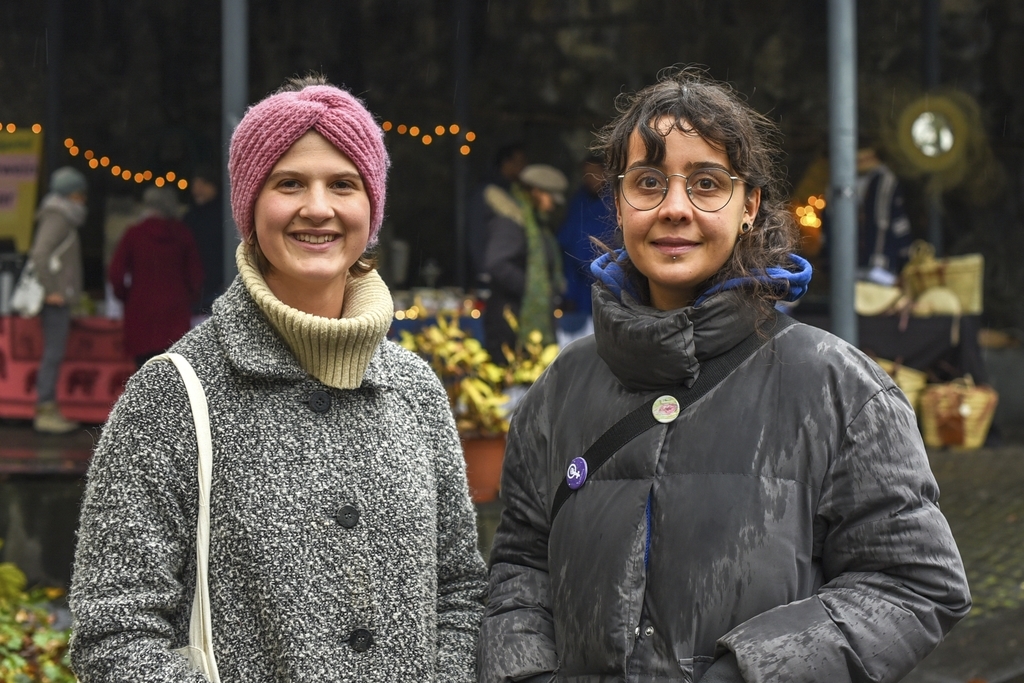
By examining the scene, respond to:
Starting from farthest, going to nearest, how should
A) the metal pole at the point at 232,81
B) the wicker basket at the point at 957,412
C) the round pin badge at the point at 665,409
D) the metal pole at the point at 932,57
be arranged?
1. the metal pole at the point at 932,57
2. the wicker basket at the point at 957,412
3. the metal pole at the point at 232,81
4. the round pin badge at the point at 665,409

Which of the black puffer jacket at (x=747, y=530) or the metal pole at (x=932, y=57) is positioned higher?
the metal pole at (x=932, y=57)

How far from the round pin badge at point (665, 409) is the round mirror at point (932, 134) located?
9.28 meters

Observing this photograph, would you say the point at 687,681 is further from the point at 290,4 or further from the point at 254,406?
the point at 290,4

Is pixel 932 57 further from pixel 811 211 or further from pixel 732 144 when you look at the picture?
pixel 732 144

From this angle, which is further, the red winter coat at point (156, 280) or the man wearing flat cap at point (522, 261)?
the red winter coat at point (156, 280)

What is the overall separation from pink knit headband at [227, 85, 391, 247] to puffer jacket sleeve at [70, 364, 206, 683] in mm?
378

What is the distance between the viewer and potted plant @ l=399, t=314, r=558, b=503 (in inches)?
219

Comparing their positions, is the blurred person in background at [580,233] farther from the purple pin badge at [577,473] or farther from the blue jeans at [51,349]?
the purple pin badge at [577,473]

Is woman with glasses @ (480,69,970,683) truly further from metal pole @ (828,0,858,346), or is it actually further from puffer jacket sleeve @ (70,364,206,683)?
metal pole @ (828,0,858,346)

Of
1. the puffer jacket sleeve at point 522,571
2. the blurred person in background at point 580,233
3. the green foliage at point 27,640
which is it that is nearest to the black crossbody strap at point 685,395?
the puffer jacket sleeve at point 522,571

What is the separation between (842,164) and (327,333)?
361cm

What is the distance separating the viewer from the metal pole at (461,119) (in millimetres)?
10859

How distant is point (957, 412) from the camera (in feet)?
26.7

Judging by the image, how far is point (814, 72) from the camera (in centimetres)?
1181
